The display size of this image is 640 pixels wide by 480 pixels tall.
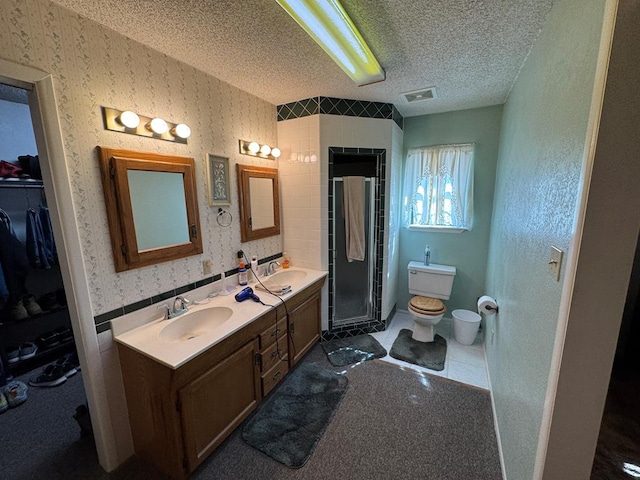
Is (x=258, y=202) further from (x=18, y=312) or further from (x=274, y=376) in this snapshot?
(x=18, y=312)

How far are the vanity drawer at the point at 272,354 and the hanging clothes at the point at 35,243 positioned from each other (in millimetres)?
2189

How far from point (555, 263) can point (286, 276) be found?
6.99 feet

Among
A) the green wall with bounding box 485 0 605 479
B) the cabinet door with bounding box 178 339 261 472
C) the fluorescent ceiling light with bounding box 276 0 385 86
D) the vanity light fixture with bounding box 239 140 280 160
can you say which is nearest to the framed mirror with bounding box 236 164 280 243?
the vanity light fixture with bounding box 239 140 280 160

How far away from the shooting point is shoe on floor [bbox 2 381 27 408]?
1.96 m

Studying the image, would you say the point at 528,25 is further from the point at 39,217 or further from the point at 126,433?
the point at 39,217

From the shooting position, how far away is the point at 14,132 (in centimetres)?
234

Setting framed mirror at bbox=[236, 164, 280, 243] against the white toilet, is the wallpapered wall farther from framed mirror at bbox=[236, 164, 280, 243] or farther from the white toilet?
the white toilet

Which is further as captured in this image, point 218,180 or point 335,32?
point 218,180

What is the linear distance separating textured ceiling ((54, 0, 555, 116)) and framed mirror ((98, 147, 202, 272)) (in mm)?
677

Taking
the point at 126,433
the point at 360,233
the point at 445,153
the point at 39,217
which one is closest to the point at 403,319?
the point at 360,233

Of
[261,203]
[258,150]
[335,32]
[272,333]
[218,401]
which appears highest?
[335,32]

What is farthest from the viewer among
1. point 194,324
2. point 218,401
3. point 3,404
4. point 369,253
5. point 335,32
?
point 369,253

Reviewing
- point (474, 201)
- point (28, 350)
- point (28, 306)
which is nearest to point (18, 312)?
point (28, 306)

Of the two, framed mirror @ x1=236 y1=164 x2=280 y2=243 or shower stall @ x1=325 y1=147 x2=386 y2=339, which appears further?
shower stall @ x1=325 y1=147 x2=386 y2=339
